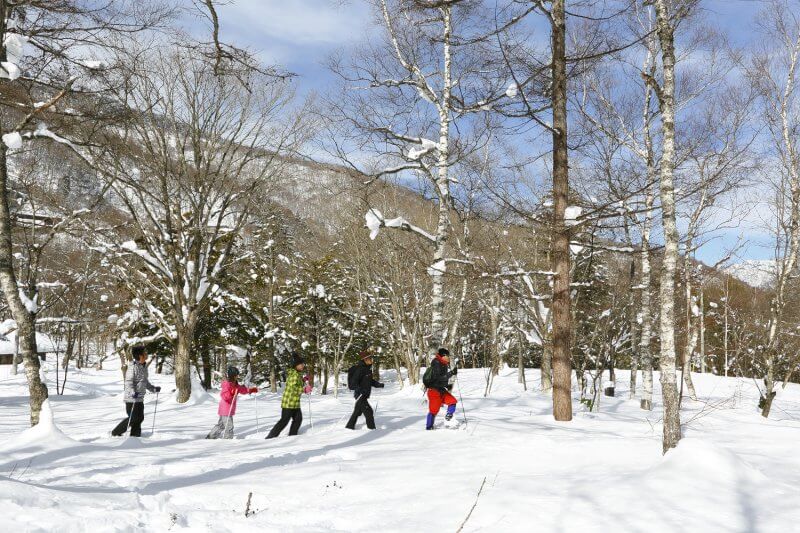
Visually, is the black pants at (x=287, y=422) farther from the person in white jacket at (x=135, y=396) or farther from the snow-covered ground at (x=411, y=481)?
the person in white jacket at (x=135, y=396)

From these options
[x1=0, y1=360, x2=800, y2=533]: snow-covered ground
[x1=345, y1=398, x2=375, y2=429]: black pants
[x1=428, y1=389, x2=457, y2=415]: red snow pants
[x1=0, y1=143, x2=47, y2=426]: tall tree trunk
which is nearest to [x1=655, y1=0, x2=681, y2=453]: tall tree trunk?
[x1=0, y1=360, x2=800, y2=533]: snow-covered ground

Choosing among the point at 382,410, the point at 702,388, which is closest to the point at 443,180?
the point at 382,410

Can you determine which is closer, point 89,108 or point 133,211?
point 89,108

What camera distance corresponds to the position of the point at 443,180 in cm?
1232

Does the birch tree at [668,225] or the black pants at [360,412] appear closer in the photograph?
the birch tree at [668,225]

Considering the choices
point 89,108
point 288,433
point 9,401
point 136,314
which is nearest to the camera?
point 89,108

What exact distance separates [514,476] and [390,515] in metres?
1.61

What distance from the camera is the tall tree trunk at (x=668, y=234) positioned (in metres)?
6.60

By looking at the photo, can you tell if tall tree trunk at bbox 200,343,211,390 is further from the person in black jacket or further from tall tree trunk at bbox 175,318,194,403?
the person in black jacket

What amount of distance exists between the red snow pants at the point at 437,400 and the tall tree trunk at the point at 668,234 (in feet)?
10.8

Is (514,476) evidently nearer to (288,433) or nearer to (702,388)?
(288,433)

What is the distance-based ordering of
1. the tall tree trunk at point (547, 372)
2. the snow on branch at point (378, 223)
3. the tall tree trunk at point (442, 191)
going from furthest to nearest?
1. the tall tree trunk at point (547, 372)
2. the tall tree trunk at point (442, 191)
3. the snow on branch at point (378, 223)

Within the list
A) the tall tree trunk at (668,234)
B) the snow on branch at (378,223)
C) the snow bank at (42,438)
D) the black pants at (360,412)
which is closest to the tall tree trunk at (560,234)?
the tall tree trunk at (668,234)

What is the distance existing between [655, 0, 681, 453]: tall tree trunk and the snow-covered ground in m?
0.81
